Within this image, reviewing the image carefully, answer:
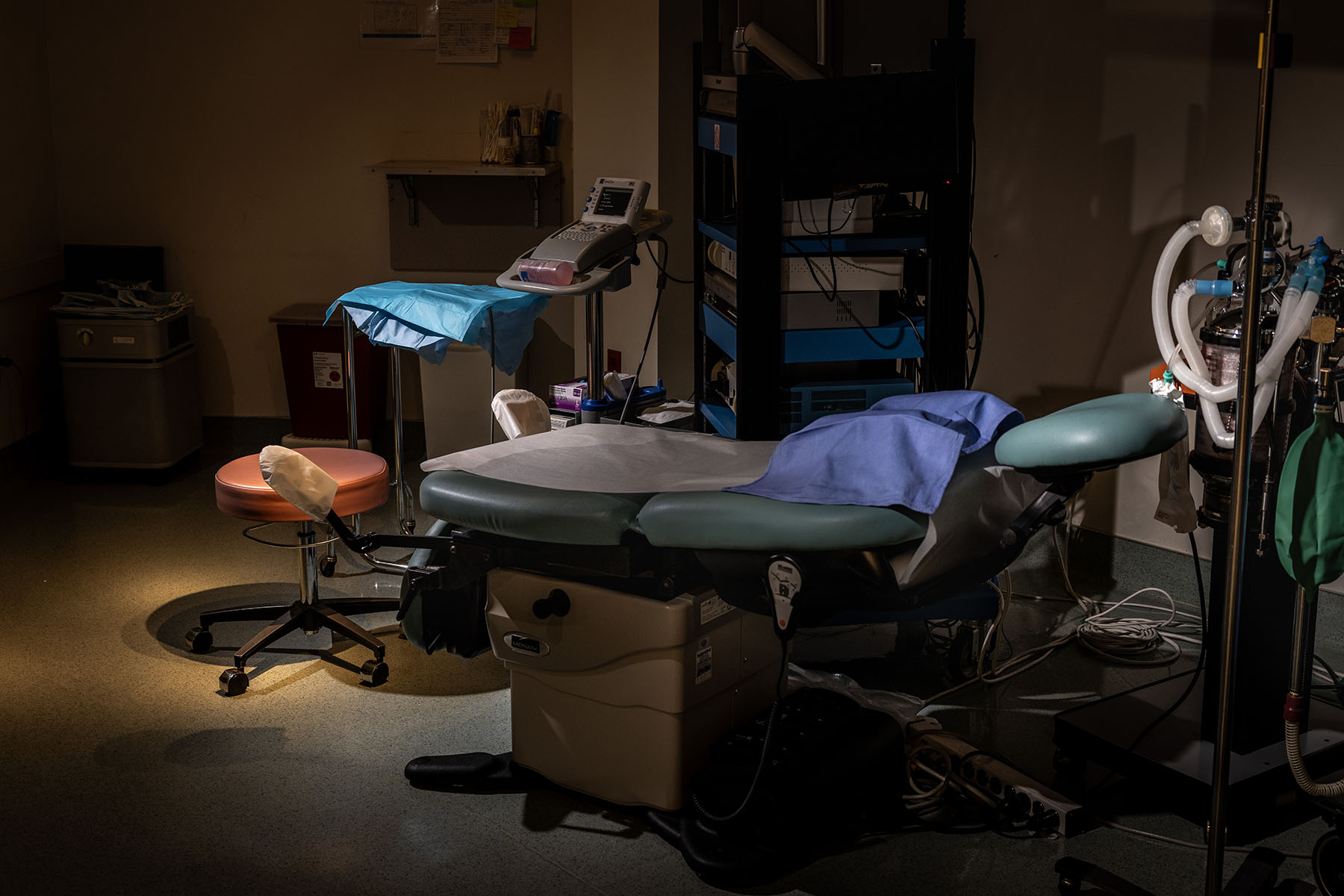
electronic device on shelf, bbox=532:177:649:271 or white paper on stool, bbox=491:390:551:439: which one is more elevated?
electronic device on shelf, bbox=532:177:649:271

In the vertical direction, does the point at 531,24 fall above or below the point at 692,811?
above

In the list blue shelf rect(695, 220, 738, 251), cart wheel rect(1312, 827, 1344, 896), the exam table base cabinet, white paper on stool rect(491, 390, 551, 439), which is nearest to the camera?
cart wheel rect(1312, 827, 1344, 896)

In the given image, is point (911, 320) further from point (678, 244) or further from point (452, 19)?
point (452, 19)

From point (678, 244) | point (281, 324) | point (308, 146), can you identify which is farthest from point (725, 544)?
point (308, 146)

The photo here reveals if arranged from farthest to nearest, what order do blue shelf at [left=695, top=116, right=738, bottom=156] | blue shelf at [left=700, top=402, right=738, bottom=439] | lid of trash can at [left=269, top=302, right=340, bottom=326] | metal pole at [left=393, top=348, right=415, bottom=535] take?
lid of trash can at [left=269, top=302, right=340, bottom=326] → metal pole at [left=393, top=348, right=415, bottom=535] → blue shelf at [left=700, top=402, right=738, bottom=439] → blue shelf at [left=695, top=116, right=738, bottom=156]

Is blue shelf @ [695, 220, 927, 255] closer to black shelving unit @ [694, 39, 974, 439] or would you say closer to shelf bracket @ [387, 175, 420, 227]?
black shelving unit @ [694, 39, 974, 439]

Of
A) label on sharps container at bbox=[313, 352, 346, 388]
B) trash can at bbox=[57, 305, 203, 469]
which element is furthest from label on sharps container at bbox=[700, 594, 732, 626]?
trash can at bbox=[57, 305, 203, 469]

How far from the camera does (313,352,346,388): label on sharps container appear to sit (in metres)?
4.57

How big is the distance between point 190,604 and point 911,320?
2050 mm

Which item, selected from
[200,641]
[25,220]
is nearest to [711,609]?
[200,641]

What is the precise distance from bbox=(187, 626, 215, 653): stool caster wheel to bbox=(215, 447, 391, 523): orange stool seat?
13.4 inches

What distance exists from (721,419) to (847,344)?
1.32 ft

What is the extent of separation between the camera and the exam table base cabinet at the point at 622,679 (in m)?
2.26

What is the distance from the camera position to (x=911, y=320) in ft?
9.73
